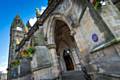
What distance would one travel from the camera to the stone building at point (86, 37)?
4758 mm

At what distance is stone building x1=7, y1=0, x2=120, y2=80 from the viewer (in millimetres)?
4758

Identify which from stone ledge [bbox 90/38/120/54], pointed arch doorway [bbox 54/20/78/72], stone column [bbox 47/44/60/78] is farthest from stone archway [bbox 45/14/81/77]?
stone ledge [bbox 90/38/120/54]

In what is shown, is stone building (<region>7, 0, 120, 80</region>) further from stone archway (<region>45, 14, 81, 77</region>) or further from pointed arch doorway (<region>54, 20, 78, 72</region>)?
pointed arch doorway (<region>54, 20, 78, 72</region>)

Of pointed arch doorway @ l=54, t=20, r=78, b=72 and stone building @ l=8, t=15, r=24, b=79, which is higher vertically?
stone building @ l=8, t=15, r=24, b=79

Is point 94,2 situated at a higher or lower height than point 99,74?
higher

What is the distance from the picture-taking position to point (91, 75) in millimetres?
6320

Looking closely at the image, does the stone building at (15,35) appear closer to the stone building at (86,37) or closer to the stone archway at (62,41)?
the stone archway at (62,41)

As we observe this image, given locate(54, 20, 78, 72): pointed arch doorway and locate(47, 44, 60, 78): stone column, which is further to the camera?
locate(54, 20, 78, 72): pointed arch doorway

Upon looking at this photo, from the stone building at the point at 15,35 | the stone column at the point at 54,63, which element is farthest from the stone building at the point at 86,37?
the stone building at the point at 15,35

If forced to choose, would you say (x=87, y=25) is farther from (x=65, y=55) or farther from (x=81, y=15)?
(x=65, y=55)

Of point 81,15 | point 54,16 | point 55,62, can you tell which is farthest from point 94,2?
point 55,62

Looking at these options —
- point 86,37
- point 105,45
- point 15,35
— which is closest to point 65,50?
point 86,37

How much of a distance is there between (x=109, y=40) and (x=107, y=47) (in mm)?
302

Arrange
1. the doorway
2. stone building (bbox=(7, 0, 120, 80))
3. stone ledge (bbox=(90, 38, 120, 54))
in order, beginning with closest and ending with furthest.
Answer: stone ledge (bbox=(90, 38, 120, 54)) → stone building (bbox=(7, 0, 120, 80)) → the doorway
